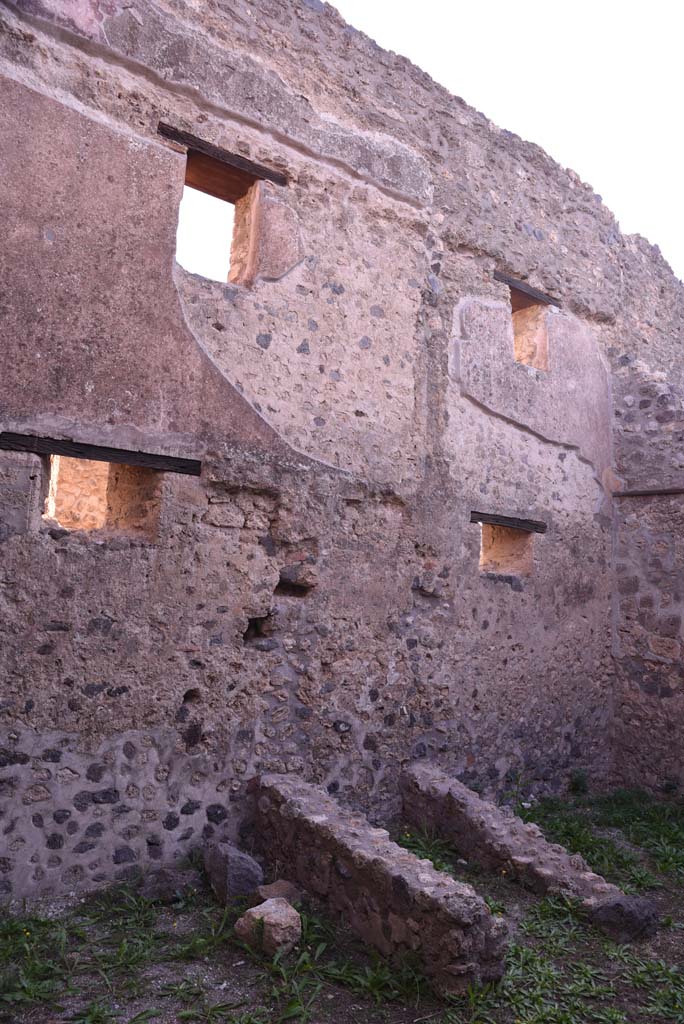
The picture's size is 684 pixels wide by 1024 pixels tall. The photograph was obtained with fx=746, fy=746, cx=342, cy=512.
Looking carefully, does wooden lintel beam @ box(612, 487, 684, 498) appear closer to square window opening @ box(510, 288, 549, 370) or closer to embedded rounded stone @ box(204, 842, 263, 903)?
square window opening @ box(510, 288, 549, 370)

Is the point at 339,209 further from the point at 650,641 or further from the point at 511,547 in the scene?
the point at 650,641

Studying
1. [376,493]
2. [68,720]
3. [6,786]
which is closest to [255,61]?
[376,493]

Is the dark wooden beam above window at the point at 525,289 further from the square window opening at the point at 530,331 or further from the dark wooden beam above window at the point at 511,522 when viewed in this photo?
the dark wooden beam above window at the point at 511,522

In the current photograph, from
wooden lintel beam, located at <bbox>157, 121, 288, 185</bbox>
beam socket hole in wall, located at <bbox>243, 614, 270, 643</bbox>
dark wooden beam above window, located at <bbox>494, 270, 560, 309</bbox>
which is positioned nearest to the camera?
wooden lintel beam, located at <bbox>157, 121, 288, 185</bbox>

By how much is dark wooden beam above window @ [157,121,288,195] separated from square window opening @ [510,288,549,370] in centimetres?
257

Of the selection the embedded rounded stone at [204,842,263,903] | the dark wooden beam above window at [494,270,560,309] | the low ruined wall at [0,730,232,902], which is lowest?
the embedded rounded stone at [204,842,263,903]

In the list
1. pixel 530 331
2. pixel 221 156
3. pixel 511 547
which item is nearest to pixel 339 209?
pixel 221 156

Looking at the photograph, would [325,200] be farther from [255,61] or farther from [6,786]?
[6,786]

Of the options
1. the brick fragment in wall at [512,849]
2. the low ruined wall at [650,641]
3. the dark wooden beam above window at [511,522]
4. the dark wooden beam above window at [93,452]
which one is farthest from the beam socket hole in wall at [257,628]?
the low ruined wall at [650,641]

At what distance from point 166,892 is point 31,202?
3.62 meters

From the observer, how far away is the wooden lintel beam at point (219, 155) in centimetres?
441

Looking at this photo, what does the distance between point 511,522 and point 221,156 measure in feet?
11.3

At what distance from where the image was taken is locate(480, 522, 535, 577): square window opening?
6230 mm

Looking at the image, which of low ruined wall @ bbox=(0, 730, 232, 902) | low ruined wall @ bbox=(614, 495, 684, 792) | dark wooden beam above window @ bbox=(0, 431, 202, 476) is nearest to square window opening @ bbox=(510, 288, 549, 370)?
low ruined wall @ bbox=(614, 495, 684, 792)
